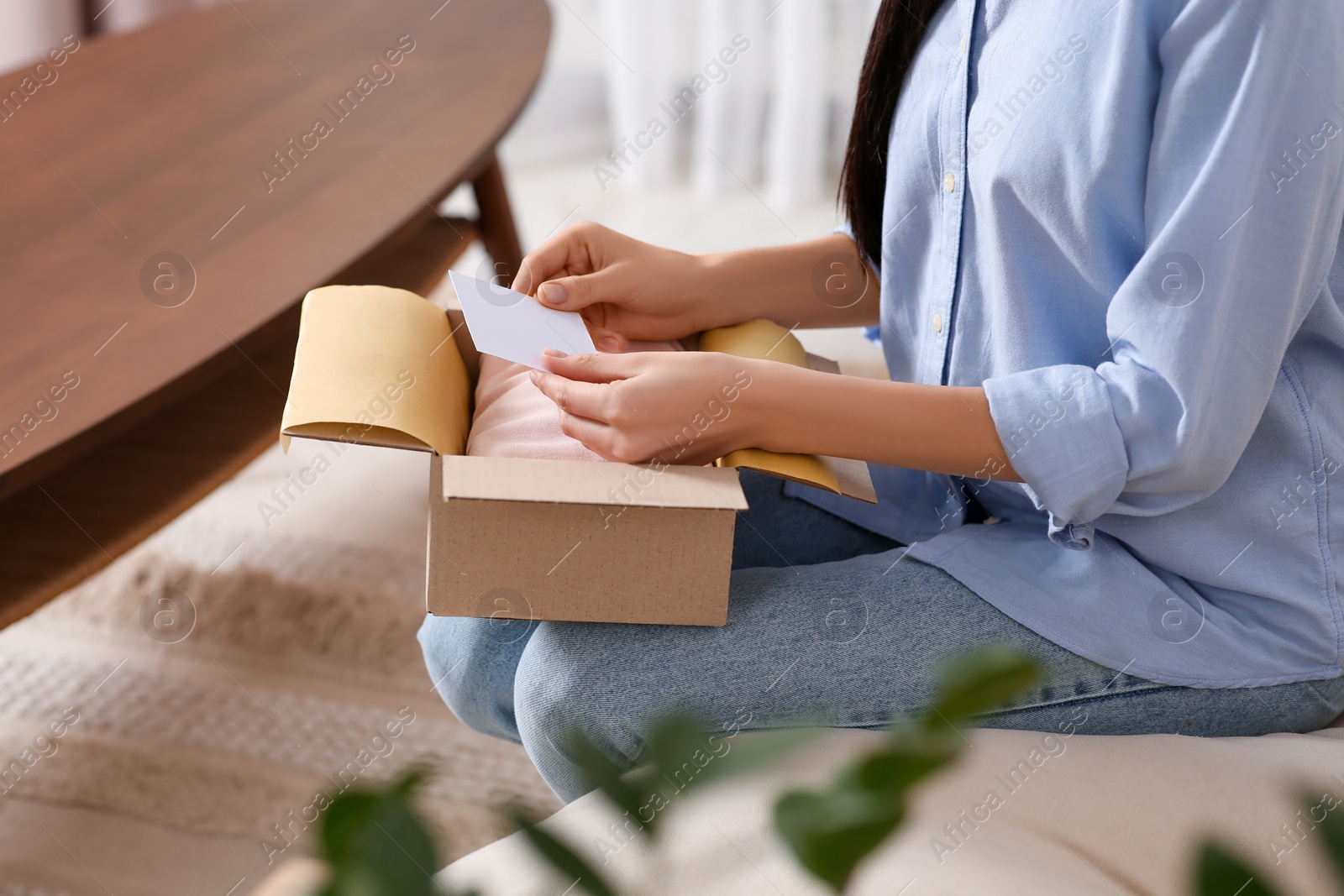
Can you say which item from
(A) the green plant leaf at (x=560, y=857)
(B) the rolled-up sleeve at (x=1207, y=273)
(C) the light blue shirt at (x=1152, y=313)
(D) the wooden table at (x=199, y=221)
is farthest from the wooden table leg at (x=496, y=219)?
(A) the green plant leaf at (x=560, y=857)

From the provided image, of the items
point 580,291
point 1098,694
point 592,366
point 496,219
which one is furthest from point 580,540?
point 496,219

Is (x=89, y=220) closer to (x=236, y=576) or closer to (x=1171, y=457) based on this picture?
(x=236, y=576)

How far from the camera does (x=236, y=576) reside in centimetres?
146

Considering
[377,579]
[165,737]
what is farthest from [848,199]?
[165,737]

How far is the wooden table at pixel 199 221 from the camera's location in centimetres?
102

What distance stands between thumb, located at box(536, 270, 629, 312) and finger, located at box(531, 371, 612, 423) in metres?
0.14

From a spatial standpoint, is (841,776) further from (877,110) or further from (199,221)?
(199,221)

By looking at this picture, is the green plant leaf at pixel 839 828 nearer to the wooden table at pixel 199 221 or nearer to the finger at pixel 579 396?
the finger at pixel 579 396

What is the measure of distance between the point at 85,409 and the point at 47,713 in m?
0.52

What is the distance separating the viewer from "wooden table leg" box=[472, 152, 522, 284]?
1779 mm

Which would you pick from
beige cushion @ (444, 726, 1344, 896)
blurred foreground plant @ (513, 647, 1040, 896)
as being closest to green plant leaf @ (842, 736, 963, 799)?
blurred foreground plant @ (513, 647, 1040, 896)

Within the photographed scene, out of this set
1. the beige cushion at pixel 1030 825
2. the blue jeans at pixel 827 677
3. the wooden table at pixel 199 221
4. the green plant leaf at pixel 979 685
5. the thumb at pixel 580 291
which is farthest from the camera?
the wooden table at pixel 199 221

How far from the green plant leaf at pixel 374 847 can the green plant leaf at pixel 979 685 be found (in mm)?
98

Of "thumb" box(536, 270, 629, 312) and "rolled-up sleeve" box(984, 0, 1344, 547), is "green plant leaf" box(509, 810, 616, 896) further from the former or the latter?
"thumb" box(536, 270, 629, 312)
